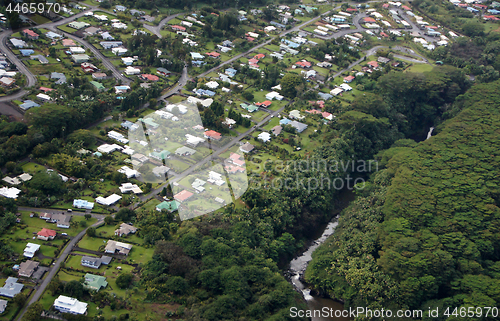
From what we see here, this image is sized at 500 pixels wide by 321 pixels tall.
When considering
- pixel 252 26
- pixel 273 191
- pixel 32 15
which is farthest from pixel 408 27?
pixel 32 15

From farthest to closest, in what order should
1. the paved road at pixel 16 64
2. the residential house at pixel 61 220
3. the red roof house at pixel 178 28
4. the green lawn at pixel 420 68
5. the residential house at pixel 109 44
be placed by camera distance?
the red roof house at pixel 178 28
the green lawn at pixel 420 68
the residential house at pixel 109 44
the paved road at pixel 16 64
the residential house at pixel 61 220

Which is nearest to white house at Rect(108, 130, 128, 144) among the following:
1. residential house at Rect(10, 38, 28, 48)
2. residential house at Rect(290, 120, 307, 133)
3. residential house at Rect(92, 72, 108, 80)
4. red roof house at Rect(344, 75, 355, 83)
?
residential house at Rect(92, 72, 108, 80)

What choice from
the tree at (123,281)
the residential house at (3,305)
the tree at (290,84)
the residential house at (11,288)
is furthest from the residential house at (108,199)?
the tree at (290,84)

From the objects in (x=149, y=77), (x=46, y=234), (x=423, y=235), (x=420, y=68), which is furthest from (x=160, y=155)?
(x=420, y=68)

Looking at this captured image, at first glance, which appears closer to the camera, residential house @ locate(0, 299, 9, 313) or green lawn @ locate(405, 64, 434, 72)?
residential house @ locate(0, 299, 9, 313)

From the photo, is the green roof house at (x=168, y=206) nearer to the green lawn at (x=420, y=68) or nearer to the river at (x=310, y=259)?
the river at (x=310, y=259)

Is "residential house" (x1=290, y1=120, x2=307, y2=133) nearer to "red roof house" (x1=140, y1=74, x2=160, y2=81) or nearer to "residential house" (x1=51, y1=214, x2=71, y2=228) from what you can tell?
"red roof house" (x1=140, y1=74, x2=160, y2=81)
